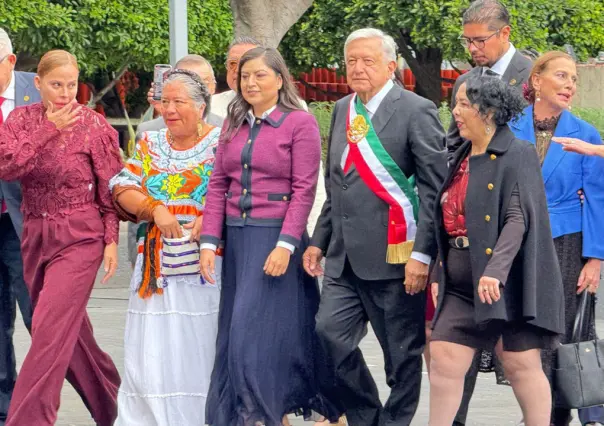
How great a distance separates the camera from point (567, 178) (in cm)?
632

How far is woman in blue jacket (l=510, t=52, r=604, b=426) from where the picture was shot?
6.30m

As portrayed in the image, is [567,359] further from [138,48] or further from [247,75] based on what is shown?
[138,48]

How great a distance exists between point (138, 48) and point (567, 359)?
41.4 feet

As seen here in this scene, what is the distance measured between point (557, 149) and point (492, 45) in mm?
617

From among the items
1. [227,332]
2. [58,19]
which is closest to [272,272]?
[227,332]

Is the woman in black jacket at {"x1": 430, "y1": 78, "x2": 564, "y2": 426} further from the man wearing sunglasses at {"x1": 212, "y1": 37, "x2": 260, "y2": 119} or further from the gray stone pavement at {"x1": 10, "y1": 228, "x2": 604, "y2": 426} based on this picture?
the man wearing sunglasses at {"x1": 212, "y1": 37, "x2": 260, "y2": 119}

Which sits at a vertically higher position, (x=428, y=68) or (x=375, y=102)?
(x=375, y=102)

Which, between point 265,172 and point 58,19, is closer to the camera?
point 265,172

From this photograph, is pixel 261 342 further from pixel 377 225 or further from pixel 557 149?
pixel 557 149

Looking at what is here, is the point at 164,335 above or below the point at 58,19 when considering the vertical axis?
below

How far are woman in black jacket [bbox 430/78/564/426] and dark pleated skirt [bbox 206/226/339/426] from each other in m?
0.85

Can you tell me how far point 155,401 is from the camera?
6.36 metres

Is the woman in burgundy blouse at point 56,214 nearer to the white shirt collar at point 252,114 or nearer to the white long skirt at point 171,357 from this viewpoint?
the white long skirt at point 171,357

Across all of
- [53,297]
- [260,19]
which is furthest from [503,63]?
[260,19]
